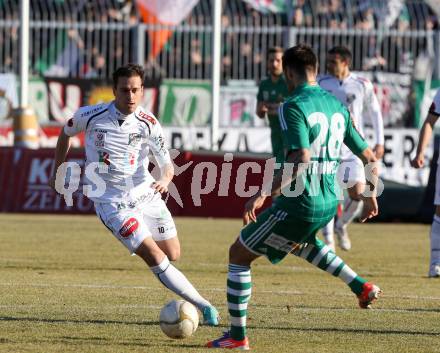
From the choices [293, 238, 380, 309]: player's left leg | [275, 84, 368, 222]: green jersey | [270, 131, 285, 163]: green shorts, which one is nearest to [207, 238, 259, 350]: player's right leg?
[275, 84, 368, 222]: green jersey

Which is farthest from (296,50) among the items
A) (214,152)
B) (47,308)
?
(214,152)

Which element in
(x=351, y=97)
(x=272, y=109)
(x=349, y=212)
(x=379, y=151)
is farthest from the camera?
(x=349, y=212)

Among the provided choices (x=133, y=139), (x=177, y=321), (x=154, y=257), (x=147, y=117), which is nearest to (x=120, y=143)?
(x=133, y=139)

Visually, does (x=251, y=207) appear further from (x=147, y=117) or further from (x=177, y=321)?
(x=147, y=117)

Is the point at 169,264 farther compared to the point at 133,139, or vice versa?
the point at 133,139

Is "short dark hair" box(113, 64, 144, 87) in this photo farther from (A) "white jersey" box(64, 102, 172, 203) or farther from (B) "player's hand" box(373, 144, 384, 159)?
(B) "player's hand" box(373, 144, 384, 159)

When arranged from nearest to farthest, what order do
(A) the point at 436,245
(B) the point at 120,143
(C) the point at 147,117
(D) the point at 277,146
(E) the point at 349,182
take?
(B) the point at 120,143 < (C) the point at 147,117 < (A) the point at 436,245 < (E) the point at 349,182 < (D) the point at 277,146

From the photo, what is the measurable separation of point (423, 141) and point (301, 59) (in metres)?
3.40

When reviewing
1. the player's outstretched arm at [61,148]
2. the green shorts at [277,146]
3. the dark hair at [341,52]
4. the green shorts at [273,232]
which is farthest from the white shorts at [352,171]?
the green shorts at [273,232]

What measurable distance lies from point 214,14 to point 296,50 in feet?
48.7

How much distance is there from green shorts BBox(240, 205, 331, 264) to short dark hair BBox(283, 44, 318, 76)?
37.7 inches

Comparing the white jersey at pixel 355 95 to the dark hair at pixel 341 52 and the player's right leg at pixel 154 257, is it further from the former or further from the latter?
the player's right leg at pixel 154 257

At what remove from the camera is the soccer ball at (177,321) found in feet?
27.0

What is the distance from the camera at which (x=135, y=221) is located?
9047 mm
